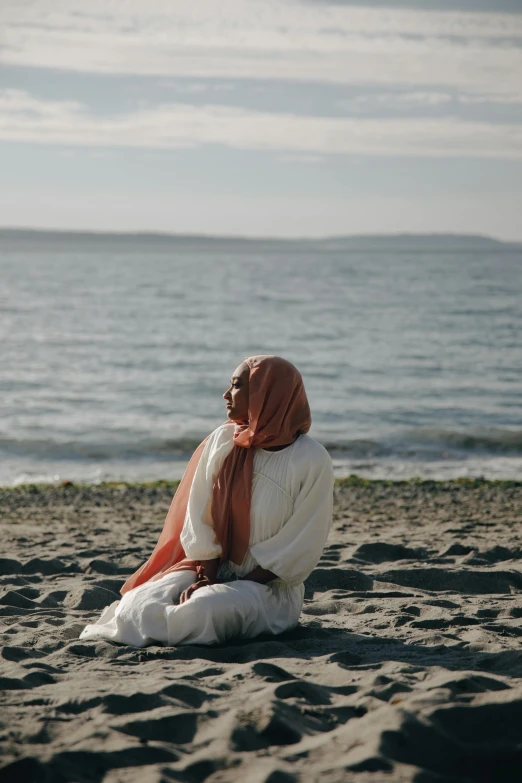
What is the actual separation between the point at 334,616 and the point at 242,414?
1496 mm

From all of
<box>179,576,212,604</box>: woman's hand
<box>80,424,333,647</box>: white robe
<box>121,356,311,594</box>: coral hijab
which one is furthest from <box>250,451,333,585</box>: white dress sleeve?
<box>179,576,212,604</box>: woman's hand

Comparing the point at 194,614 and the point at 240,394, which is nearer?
the point at 194,614

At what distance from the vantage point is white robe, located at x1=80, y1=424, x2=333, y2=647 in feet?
14.6

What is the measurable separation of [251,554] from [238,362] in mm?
21372

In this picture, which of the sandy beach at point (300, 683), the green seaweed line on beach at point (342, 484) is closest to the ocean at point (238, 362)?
the green seaweed line on beach at point (342, 484)

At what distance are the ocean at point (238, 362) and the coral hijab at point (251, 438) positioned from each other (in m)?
7.62

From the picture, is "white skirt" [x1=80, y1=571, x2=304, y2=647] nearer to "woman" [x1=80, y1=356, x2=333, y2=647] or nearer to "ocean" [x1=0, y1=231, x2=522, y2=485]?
"woman" [x1=80, y1=356, x2=333, y2=647]


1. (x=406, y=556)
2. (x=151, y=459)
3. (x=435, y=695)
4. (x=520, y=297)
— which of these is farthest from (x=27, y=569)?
(x=520, y=297)

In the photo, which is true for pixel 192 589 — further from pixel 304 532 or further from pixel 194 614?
pixel 304 532

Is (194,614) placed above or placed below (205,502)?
below

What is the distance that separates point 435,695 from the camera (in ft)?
11.4

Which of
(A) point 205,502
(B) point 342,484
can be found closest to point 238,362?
(B) point 342,484

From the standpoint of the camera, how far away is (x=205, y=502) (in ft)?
15.4

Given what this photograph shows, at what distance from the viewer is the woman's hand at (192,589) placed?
4516mm
